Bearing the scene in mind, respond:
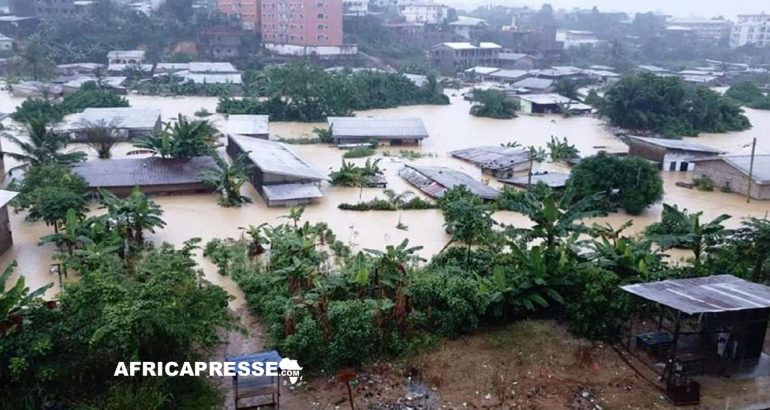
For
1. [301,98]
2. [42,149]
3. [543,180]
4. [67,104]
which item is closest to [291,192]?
[42,149]

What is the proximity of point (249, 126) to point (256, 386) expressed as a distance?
21.2 metres

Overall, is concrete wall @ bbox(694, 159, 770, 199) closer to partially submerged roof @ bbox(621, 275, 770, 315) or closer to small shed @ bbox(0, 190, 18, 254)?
partially submerged roof @ bbox(621, 275, 770, 315)

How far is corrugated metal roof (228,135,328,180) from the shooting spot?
20906mm

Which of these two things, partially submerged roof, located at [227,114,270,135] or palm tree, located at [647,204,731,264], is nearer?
palm tree, located at [647,204,731,264]

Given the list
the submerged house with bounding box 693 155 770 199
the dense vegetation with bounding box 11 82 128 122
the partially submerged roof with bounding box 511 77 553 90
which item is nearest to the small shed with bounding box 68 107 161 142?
the dense vegetation with bounding box 11 82 128 122

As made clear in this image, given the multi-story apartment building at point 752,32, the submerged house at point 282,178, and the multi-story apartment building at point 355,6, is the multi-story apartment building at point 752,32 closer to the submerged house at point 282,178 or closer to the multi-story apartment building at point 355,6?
the multi-story apartment building at point 355,6

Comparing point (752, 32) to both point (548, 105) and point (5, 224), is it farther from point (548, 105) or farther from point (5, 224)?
point (5, 224)

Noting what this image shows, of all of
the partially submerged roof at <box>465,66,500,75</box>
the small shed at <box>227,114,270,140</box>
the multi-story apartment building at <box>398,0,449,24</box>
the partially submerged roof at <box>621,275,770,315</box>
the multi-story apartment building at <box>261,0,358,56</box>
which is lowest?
the small shed at <box>227,114,270,140</box>

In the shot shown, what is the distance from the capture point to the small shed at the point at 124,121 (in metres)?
27.4

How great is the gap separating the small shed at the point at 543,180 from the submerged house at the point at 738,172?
18.9 ft

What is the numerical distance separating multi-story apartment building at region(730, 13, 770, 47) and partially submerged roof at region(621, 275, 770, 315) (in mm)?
86747

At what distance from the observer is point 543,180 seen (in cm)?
2277

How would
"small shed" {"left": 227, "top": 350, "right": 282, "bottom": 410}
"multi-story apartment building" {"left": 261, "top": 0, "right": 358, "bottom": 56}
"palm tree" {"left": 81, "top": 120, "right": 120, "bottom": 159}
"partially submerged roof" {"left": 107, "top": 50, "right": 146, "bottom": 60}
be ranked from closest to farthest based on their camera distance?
"small shed" {"left": 227, "top": 350, "right": 282, "bottom": 410} → "palm tree" {"left": 81, "top": 120, "right": 120, "bottom": 159} → "partially submerged roof" {"left": 107, "top": 50, "right": 146, "bottom": 60} → "multi-story apartment building" {"left": 261, "top": 0, "right": 358, "bottom": 56}

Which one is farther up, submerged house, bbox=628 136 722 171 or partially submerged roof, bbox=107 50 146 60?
partially submerged roof, bbox=107 50 146 60
